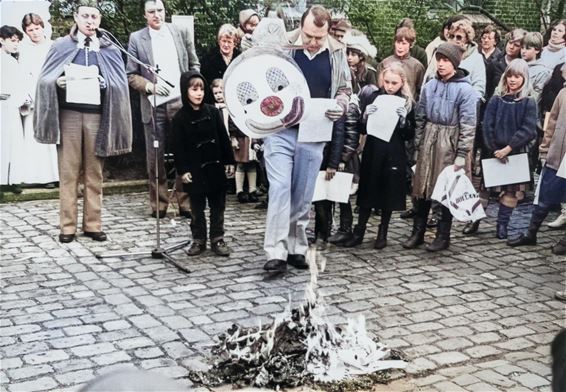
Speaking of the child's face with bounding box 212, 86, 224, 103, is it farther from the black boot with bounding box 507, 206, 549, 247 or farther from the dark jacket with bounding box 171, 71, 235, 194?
the black boot with bounding box 507, 206, 549, 247

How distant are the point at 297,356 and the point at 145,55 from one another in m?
4.77

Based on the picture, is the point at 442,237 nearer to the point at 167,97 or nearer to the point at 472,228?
the point at 472,228

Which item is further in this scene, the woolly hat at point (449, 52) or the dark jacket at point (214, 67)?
the dark jacket at point (214, 67)

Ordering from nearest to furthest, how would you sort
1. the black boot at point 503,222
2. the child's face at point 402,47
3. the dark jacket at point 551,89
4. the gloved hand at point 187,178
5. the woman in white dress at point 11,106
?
the gloved hand at point 187,178 → the black boot at point 503,222 → the child's face at point 402,47 → the woman in white dress at point 11,106 → the dark jacket at point 551,89

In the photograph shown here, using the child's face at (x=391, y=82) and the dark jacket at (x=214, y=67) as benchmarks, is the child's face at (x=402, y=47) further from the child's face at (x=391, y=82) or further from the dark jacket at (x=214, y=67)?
the dark jacket at (x=214, y=67)

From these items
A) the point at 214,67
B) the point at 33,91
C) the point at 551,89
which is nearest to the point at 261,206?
the point at 214,67

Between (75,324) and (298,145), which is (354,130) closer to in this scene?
(298,145)

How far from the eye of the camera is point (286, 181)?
697cm

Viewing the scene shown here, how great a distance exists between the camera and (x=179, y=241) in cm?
818

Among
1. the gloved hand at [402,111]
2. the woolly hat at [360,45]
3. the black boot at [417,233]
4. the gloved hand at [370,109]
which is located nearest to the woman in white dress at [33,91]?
the woolly hat at [360,45]

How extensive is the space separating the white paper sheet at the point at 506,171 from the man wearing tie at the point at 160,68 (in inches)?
128

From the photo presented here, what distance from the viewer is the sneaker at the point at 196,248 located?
761 cm

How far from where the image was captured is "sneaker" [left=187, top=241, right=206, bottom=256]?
761 cm

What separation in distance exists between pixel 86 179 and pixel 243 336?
3416mm
